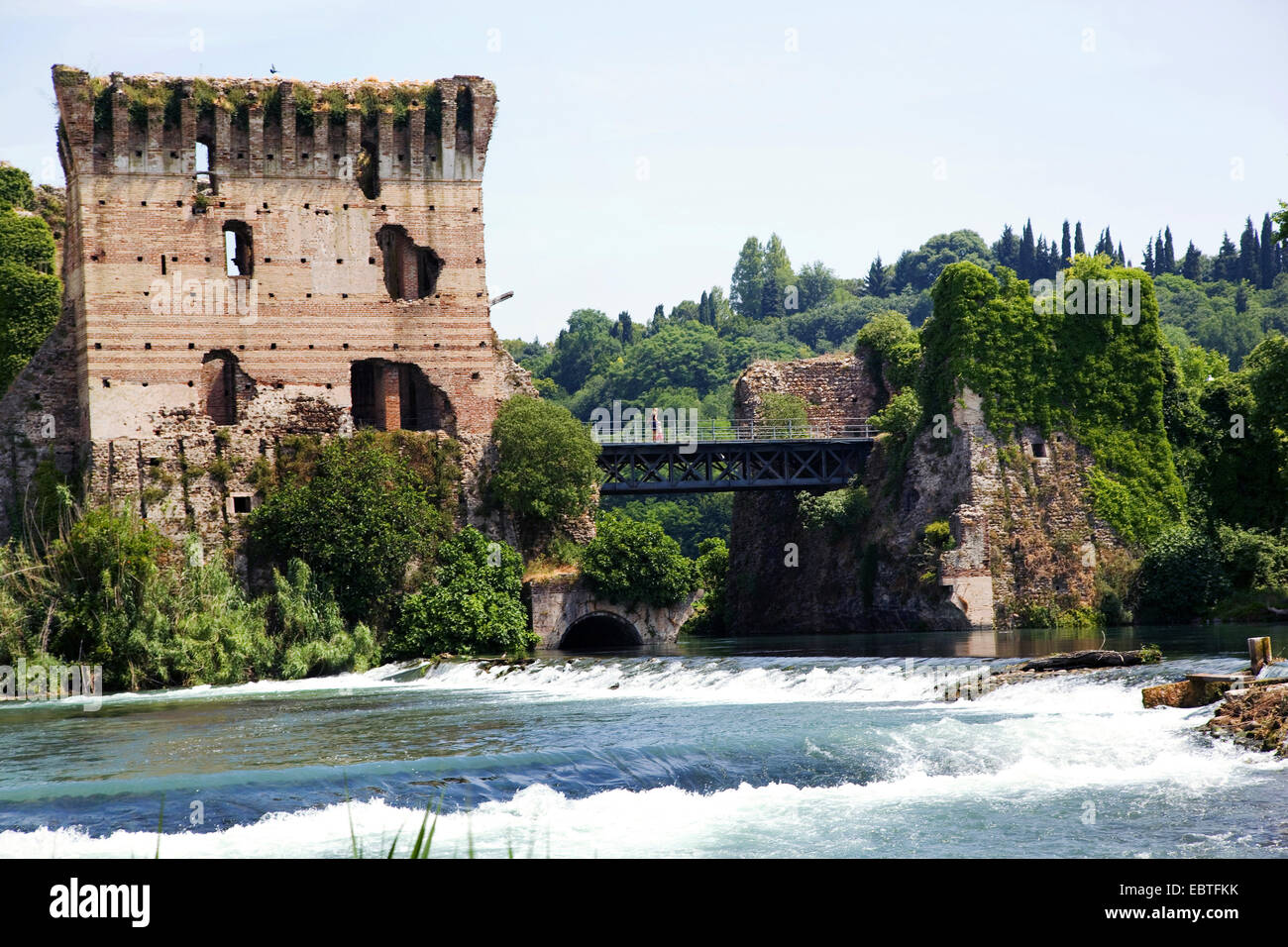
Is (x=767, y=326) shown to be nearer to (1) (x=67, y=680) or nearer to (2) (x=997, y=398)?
(2) (x=997, y=398)

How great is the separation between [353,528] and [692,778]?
21819mm

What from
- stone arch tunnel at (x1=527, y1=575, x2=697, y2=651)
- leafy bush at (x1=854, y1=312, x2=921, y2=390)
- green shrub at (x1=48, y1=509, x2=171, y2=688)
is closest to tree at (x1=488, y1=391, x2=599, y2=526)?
stone arch tunnel at (x1=527, y1=575, x2=697, y2=651)

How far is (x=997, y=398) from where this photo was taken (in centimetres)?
4372

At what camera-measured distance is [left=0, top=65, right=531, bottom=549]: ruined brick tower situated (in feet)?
128

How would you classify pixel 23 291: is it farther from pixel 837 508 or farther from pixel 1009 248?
pixel 1009 248

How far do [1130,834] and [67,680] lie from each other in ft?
84.4

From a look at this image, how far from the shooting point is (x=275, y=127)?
40.4 m

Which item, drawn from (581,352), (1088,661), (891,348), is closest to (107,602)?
(1088,661)

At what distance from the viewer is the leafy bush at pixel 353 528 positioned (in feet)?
122

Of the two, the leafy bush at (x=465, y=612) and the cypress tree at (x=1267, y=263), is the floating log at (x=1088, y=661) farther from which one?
the cypress tree at (x=1267, y=263)

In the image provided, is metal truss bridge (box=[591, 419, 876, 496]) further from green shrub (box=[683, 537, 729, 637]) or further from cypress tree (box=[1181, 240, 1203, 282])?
cypress tree (box=[1181, 240, 1203, 282])

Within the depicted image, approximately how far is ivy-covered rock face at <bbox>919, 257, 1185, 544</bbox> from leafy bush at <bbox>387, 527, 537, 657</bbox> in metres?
14.4

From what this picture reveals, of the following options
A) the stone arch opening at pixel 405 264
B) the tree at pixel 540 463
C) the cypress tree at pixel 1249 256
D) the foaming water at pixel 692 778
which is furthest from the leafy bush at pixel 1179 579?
the cypress tree at pixel 1249 256

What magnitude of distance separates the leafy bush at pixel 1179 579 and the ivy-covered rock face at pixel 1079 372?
1.76 m
